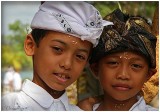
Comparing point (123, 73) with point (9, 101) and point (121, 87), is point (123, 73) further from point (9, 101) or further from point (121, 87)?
point (9, 101)

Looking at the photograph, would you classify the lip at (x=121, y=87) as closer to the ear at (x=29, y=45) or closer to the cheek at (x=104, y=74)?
the cheek at (x=104, y=74)

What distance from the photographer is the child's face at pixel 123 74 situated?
4.12ft

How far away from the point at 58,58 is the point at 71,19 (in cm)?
14

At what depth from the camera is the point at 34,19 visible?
1183mm

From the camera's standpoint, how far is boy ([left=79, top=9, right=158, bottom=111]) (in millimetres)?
1250

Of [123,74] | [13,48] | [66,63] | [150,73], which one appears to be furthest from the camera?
[13,48]

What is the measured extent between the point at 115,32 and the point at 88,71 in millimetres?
350

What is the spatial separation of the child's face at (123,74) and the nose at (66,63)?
0.21 metres

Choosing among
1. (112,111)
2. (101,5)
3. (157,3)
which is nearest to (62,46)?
(112,111)

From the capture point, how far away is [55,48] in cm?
114

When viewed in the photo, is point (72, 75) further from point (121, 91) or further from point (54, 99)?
point (121, 91)

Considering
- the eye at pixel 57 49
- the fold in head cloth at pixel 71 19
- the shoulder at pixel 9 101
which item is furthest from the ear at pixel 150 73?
the shoulder at pixel 9 101

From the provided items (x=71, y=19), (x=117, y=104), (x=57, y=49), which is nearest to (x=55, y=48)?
(x=57, y=49)

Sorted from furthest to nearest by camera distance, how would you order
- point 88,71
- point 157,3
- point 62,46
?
point 88,71 < point 157,3 < point 62,46
